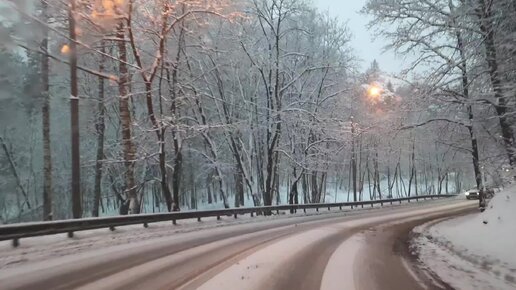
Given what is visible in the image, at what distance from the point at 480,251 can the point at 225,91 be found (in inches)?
1102

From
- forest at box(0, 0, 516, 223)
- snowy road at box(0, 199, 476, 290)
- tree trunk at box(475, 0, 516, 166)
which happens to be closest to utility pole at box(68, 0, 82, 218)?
forest at box(0, 0, 516, 223)

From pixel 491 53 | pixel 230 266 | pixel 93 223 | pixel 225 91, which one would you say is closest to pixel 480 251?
pixel 230 266

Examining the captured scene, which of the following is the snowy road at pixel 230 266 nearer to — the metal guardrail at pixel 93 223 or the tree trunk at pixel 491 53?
the metal guardrail at pixel 93 223

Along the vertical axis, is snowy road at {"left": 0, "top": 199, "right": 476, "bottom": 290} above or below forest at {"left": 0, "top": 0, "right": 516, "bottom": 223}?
below

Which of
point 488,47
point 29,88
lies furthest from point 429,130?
point 29,88

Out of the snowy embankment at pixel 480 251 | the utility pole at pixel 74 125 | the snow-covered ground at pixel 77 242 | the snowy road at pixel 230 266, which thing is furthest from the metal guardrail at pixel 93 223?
the snowy embankment at pixel 480 251

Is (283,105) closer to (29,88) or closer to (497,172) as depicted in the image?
(497,172)

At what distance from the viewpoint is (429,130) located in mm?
26156

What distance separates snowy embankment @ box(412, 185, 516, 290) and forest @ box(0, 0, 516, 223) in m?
3.23

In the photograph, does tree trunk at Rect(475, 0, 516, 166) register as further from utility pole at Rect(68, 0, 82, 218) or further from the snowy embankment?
utility pole at Rect(68, 0, 82, 218)

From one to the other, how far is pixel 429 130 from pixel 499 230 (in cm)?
1329

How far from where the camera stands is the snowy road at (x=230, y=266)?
9188 mm

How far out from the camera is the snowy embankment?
981 cm

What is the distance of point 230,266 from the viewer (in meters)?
11.2
